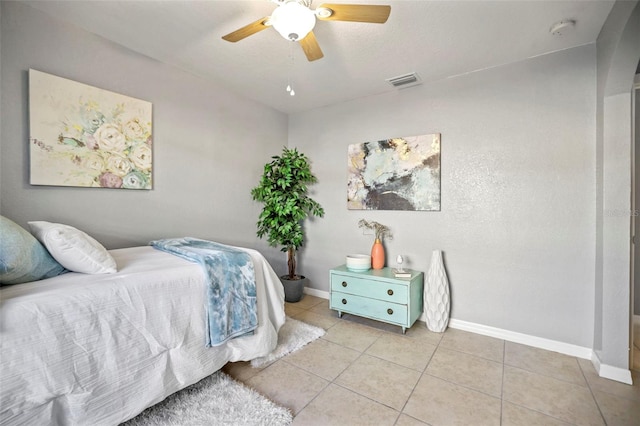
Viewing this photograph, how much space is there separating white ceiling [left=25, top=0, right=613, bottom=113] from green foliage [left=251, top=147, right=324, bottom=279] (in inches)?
35.0

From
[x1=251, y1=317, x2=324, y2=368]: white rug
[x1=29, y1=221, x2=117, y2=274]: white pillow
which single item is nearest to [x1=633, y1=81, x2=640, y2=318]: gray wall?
[x1=251, y1=317, x2=324, y2=368]: white rug

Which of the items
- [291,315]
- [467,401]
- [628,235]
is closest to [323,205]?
[291,315]

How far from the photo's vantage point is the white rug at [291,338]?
6.82 feet

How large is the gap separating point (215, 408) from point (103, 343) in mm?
705

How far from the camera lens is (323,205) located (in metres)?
3.52

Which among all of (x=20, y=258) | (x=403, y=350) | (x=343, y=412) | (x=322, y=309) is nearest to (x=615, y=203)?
(x=403, y=350)

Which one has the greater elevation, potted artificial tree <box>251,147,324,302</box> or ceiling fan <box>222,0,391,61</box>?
ceiling fan <box>222,0,391,61</box>

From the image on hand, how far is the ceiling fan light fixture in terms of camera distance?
142 cm

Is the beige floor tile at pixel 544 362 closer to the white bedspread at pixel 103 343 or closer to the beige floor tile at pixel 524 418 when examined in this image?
the beige floor tile at pixel 524 418

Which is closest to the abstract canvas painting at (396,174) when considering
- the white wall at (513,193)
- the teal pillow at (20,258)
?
the white wall at (513,193)

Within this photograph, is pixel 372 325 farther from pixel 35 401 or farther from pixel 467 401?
pixel 35 401

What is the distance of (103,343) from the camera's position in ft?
4.14

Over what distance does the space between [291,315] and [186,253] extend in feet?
4.79

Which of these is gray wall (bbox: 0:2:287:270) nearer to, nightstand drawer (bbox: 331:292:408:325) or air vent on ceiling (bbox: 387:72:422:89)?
nightstand drawer (bbox: 331:292:408:325)
